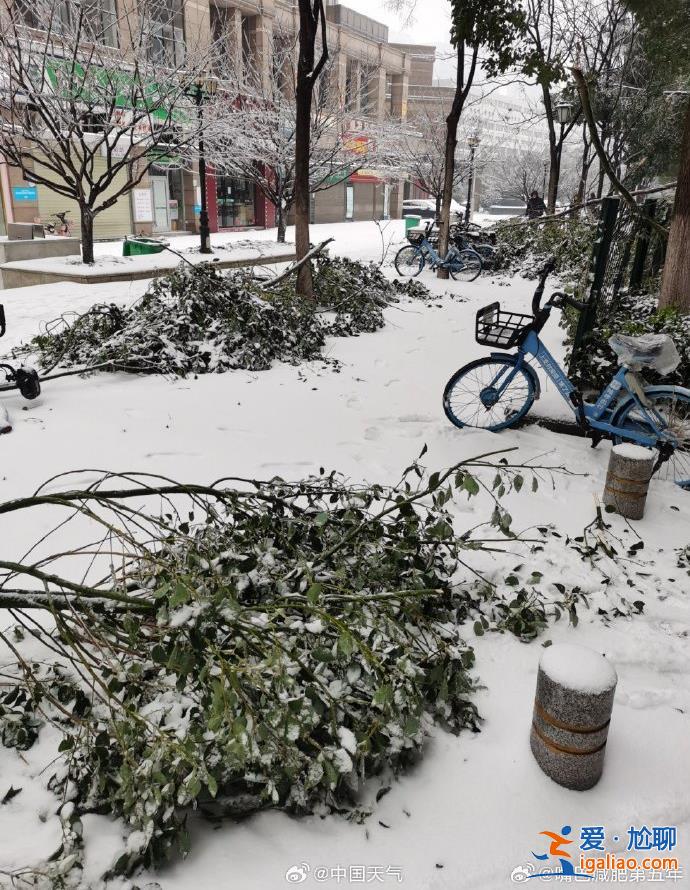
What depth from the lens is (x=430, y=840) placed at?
2.11 meters

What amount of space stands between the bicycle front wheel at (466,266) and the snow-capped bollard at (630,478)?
39.6 ft

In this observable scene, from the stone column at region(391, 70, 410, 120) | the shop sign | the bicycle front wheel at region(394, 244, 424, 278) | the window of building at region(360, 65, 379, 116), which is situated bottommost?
the bicycle front wheel at region(394, 244, 424, 278)

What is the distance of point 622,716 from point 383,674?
1.11 m

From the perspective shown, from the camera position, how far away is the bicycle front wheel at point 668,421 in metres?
4.48

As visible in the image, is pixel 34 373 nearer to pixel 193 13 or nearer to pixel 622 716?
pixel 622 716

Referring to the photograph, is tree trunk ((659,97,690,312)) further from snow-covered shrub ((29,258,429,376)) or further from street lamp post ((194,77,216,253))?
street lamp post ((194,77,216,253))

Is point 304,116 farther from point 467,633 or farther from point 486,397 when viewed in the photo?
point 467,633

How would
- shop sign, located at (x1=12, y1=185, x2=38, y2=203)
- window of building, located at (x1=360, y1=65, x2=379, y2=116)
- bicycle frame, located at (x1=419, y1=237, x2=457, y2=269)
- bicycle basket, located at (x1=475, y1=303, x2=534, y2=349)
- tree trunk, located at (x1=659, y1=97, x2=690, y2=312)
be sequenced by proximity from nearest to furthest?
bicycle basket, located at (x1=475, y1=303, x2=534, y2=349) < tree trunk, located at (x1=659, y1=97, x2=690, y2=312) < bicycle frame, located at (x1=419, y1=237, x2=457, y2=269) < shop sign, located at (x1=12, y1=185, x2=38, y2=203) < window of building, located at (x1=360, y1=65, x2=379, y2=116)

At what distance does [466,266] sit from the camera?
15766 millimetres

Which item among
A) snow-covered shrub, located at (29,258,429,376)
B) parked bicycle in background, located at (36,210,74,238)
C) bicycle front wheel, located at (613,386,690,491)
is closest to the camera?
bicycle front wheel, located at (613,386,690,491)

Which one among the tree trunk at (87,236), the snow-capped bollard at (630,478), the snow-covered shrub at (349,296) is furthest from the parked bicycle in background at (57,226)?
the snow-capped bollard at (630,478)

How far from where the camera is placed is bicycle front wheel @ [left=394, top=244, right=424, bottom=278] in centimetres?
1566

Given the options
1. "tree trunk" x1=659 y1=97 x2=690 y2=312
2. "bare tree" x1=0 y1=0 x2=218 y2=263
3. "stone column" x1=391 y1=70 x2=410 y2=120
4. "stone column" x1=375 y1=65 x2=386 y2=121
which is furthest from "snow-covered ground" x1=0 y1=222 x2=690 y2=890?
"stone column" x1=391 y1=70 x2=410 y2=120

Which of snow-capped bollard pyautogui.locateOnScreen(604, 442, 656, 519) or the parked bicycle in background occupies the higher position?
the parked bicycle in background
